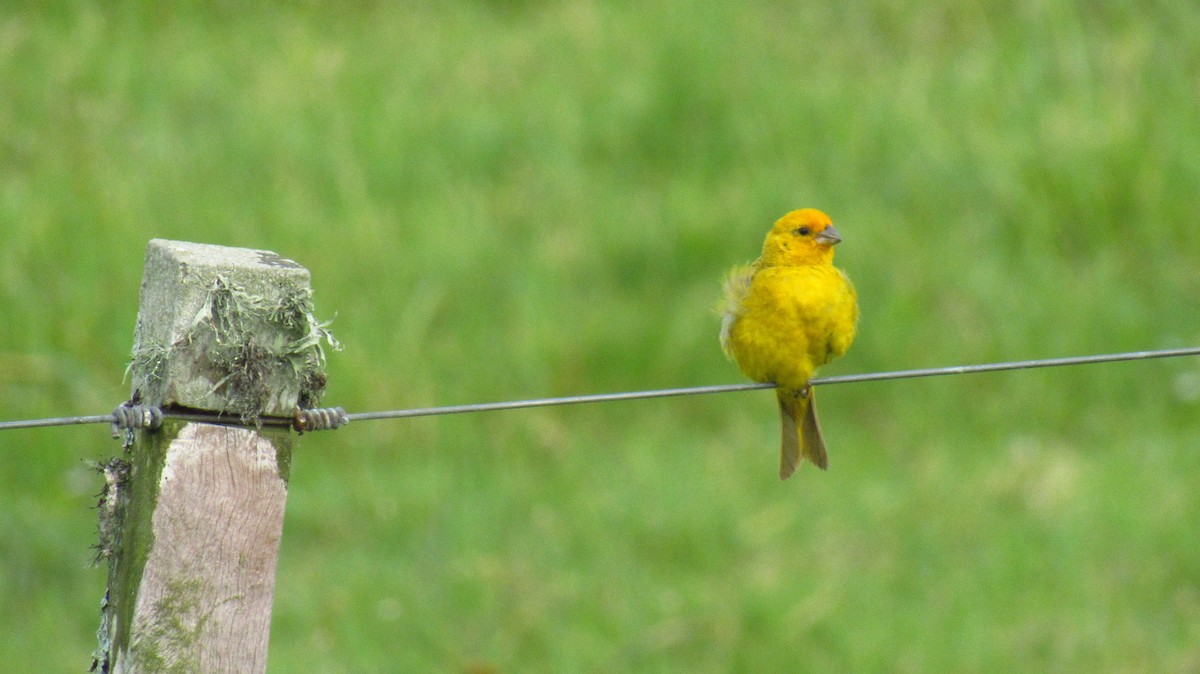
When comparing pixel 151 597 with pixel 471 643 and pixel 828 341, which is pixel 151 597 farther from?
pixel 471 643

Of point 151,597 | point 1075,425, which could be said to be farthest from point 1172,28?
point 151,597

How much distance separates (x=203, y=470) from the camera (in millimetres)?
2381

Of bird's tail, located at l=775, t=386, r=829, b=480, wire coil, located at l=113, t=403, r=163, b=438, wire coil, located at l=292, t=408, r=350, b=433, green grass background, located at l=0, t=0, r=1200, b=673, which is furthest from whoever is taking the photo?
green grass background, located at l=0, t=0, r=1200, b=673

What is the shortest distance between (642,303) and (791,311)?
3.23m

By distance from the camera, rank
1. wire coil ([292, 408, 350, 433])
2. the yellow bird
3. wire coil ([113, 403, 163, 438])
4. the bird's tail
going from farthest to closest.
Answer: the bird's tail → the yellow bird → wire coil ([292, 408, 350, 433]) → wire coil ([113, 403, 163, 438])

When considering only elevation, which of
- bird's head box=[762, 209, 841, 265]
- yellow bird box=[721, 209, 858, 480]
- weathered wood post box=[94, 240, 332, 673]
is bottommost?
weathered wood post box=[94, 240, 332, 673]

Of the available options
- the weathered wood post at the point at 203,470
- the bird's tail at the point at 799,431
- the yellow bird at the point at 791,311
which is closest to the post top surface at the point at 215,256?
the weathered wood post at the point at 203,470

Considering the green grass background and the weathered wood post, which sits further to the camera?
the green grass background

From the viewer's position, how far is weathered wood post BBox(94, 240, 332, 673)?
2.37 m

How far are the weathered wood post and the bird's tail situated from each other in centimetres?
232

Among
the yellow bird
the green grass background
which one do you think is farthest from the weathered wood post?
the green grass background

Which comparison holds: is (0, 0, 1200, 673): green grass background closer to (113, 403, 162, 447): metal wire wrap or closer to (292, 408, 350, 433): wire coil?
(292, 408, 350, 433): wire coil

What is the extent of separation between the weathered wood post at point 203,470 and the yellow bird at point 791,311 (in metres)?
2.03

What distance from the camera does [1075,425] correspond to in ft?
23.5
